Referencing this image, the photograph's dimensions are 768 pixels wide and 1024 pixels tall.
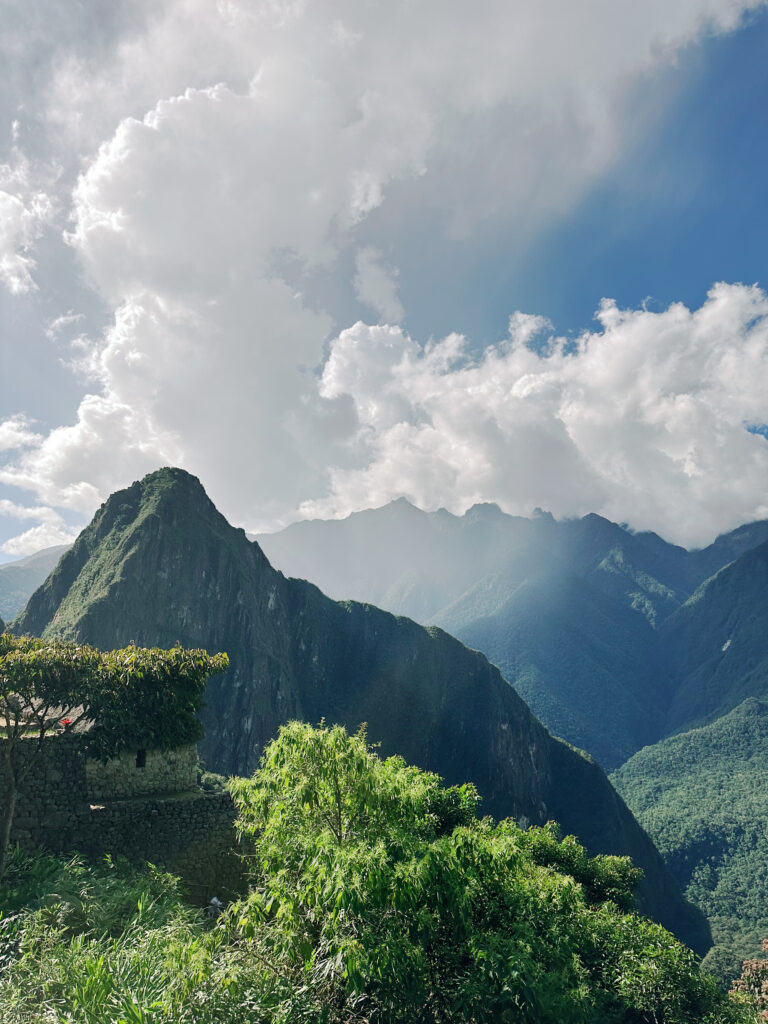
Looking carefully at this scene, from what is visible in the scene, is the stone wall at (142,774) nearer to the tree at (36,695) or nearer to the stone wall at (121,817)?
the stone wall at (121,817)

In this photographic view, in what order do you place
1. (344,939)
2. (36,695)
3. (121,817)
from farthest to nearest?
(121,817)
(36,695)
(344,939)

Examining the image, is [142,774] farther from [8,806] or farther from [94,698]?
[8,806]

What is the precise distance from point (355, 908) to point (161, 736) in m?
14.8

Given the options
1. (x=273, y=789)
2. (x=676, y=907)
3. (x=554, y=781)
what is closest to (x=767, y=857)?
(x=676, y=907)

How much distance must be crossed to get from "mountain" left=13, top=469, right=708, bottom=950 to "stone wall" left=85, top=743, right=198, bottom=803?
9318 cm

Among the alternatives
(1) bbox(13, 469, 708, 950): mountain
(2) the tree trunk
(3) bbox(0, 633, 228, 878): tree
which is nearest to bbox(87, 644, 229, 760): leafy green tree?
(3) bbox(0, 633, 228, 878): tree

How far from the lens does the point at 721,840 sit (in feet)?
472

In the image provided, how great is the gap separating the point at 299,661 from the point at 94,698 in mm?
149335

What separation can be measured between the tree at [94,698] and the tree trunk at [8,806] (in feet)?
0.09

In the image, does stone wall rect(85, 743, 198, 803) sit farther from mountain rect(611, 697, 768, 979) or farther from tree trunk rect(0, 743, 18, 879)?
mountain rect(611, 697, 768, 979)

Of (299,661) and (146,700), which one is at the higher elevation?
(146,700)

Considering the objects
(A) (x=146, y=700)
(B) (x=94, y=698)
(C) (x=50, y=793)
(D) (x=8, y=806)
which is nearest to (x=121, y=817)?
(C) (x=50, y=793)

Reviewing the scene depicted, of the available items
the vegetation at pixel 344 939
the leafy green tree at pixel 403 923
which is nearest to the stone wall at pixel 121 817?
the vegetation at pixel 344 939

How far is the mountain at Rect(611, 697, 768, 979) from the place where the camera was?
116 m
